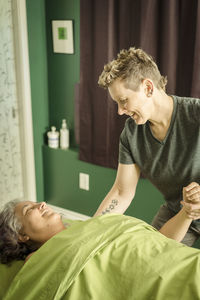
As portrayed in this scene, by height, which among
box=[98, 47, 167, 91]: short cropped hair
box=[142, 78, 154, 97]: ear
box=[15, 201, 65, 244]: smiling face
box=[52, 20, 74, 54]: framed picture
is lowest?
box=[15, 201, 65, 244]: smiling face

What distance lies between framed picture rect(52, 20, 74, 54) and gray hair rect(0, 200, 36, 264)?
1.57 metres

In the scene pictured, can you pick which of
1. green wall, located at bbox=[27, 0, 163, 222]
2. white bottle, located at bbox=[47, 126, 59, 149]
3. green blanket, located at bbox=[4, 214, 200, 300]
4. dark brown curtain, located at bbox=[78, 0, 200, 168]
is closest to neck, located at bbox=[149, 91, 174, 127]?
green blanket, located at bbox=[4, 214, 200, 300]

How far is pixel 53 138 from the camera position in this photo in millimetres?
3061

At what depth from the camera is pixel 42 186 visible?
3338 mm

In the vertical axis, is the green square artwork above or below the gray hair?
above

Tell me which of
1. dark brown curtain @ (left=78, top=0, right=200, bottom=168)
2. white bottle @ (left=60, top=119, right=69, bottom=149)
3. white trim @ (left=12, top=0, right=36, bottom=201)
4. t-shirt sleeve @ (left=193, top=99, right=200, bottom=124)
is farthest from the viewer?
white bottle @ (left=60, top=119, right=69, bottom=149)

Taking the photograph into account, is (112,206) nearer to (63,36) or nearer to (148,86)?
(148,86)

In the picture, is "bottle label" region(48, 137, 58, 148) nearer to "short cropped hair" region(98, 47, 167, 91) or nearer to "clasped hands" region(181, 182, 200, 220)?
"short cropped hair" region(98, 47, 167, 91)

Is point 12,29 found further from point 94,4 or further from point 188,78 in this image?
point 188,78

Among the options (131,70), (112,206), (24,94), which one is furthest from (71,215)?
(131,70)

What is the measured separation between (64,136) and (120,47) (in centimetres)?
94

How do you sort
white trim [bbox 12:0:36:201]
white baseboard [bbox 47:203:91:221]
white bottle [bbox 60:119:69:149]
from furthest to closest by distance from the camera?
white baseboard [bbox 47:203:91:221]
white bottle [bbox 60:119:69:149]
white trim [bbox 12:0:36:201]

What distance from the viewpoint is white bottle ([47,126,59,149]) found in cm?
305

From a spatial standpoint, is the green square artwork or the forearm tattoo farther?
the green square artwork
